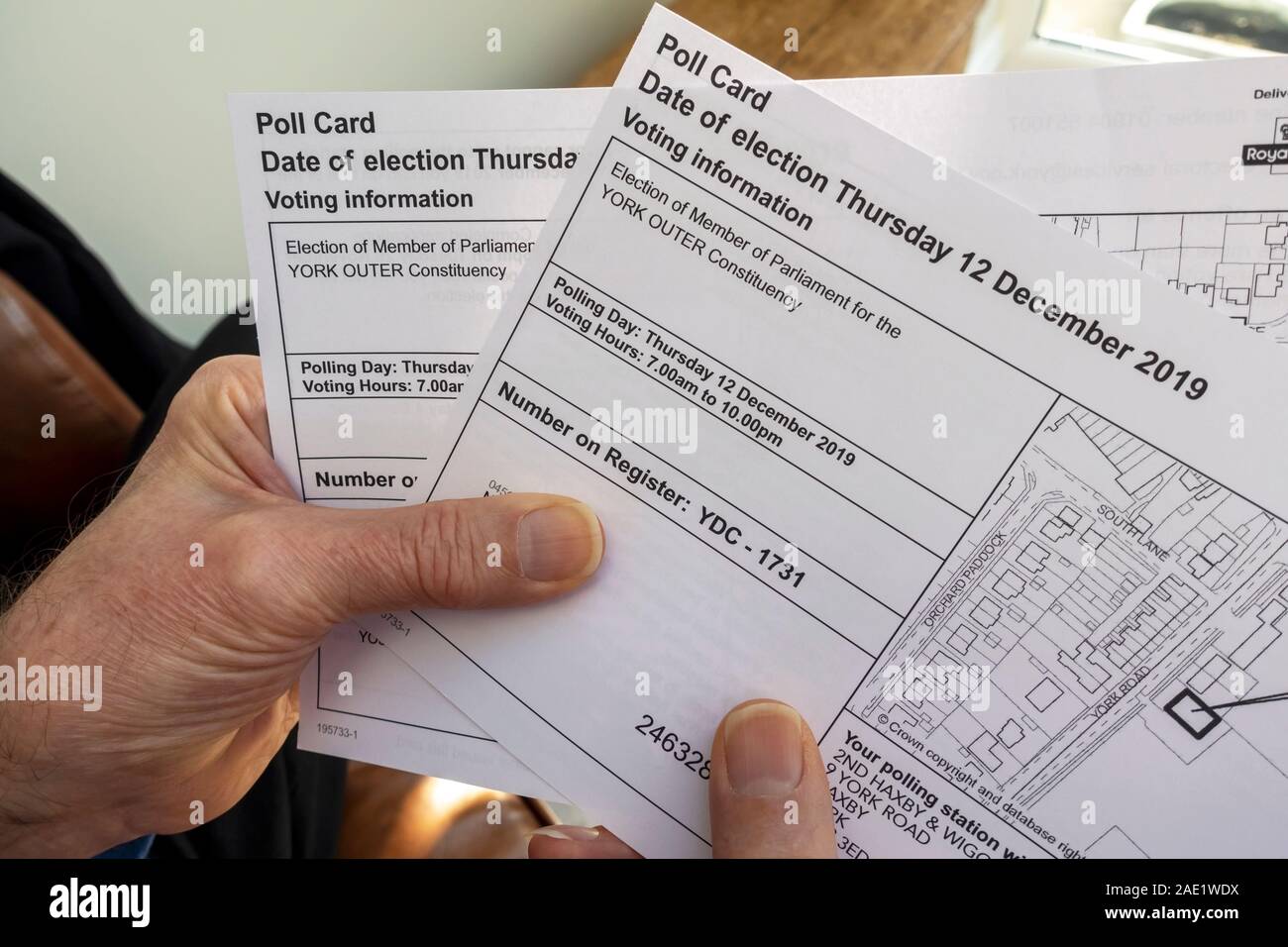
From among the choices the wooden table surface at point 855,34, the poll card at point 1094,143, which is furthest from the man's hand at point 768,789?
the wooden table surface at point 855,34

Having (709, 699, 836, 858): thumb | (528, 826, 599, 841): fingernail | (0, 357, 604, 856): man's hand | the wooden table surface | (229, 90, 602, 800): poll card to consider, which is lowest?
(528, 826, 599, 841): fingernail

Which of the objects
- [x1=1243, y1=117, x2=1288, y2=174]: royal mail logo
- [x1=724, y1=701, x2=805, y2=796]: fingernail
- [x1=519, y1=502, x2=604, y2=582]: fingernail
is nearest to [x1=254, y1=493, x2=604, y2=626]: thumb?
[x1=519, y1=502, x2=604, y2=582]: fingernail

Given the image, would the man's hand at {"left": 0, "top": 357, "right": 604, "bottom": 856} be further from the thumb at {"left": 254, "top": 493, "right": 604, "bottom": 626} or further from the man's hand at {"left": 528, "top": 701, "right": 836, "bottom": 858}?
the man's hand at {"left": 528, "top": 701, "right": 836, "bottom": 858}

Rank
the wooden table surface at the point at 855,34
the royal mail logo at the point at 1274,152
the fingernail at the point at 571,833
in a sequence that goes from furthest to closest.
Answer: the wooden table surface at the point at 855,34 < the fingernail at the point at 571,833 < the royal mail logo at the point at 1274,152

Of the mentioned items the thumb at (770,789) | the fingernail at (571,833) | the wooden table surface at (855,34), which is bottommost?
the fingernail at (571,833)

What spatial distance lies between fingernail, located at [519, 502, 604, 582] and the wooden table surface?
0.64 meters

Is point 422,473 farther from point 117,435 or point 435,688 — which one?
point 117,435

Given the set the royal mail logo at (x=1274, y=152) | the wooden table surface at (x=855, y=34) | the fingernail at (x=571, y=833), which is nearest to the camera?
the royal mail logo at (x=1274, y=152)

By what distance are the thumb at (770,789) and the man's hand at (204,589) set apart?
14cm

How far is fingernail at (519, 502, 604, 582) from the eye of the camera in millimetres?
475

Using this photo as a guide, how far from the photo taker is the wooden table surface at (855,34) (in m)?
0.85

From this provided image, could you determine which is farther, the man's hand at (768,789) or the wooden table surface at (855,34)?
the wooden table surface at (855,34)

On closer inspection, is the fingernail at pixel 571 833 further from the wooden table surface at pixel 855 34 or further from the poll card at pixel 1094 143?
the wooden table surface at pixel 855 34

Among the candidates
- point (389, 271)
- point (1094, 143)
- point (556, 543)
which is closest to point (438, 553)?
point (556, 543)
